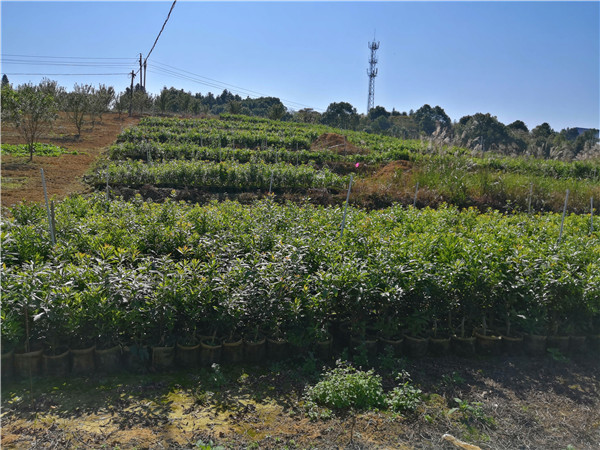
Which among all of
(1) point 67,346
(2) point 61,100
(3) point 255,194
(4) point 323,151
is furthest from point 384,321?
(2) point 61,100

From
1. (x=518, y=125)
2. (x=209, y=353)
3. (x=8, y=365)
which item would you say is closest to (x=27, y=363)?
(x=8, y=365)

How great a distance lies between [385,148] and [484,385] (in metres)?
20.7

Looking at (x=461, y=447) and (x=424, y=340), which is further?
(x=424, y=340)

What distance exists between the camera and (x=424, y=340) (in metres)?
4.45

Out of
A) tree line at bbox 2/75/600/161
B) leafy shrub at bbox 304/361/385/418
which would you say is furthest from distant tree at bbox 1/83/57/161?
leafy shrub at bbox 304/361/385/418

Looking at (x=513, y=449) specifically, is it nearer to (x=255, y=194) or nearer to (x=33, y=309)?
(x=33, y=309)

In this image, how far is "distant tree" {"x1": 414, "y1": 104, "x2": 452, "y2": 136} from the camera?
59.9 m

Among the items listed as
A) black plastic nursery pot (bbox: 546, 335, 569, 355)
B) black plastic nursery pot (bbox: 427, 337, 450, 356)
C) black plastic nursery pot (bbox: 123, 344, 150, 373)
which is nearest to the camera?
black plastic nursery pot (bbox: 123, 344, 150, 373)

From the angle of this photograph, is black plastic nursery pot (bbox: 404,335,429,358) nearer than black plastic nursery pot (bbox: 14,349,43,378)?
No

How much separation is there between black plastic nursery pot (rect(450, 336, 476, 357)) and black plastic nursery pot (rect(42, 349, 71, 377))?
3.76 meters

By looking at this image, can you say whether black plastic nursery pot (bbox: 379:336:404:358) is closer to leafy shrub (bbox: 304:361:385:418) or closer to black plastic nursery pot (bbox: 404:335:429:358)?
black plastic nursery pot (bbox: 404:335:429:358)

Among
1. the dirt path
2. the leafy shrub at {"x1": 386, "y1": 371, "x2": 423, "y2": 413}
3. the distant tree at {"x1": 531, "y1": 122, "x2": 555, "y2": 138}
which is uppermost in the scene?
the distant tree at {"x1": 531, "y1": 122, "x2": 555, "y2": 138}

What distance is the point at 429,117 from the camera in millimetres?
62125

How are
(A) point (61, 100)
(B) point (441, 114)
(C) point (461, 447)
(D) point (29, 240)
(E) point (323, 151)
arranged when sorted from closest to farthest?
1. (C) point (461, 447)
2. (D) point (29, 240)
3. (E) point (323, 151)
4. (A) point (61, 100)
5. (B) point (441, 114)
